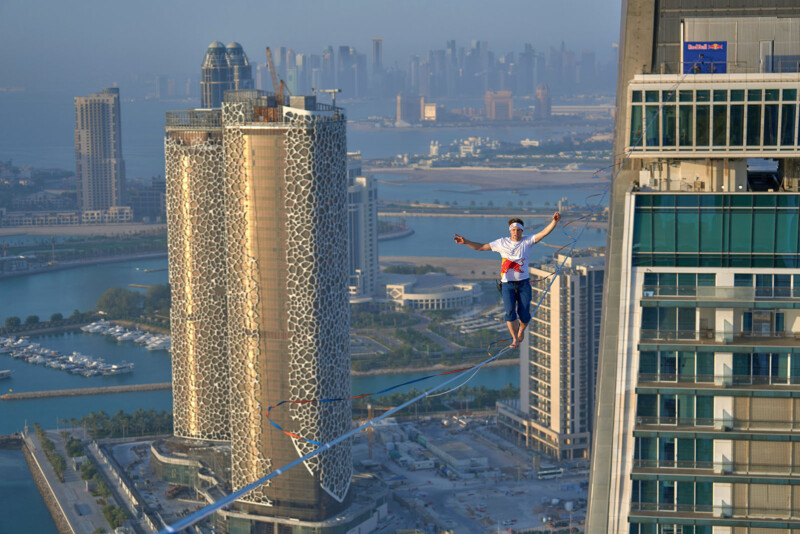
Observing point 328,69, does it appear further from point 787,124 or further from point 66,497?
point 787,124

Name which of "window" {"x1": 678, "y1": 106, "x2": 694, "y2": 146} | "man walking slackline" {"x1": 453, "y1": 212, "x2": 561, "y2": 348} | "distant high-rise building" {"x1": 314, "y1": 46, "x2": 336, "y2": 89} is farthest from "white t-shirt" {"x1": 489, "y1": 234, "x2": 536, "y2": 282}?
"distant high-rise building" {"x1": 314, "y1": 46, "x2": 336, "y2": 89}

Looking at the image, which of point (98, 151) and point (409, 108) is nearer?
point (98, 151)

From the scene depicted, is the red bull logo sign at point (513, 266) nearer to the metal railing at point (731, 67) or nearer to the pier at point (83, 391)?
the metal railing at point (731, 67)

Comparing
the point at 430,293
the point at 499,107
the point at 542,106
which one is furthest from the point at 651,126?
the point at 499,107

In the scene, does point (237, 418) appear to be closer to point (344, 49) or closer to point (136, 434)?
point (136, 434)

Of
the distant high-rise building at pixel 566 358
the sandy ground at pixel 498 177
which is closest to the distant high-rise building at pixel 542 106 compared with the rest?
the sandy ground at pixel 498 177

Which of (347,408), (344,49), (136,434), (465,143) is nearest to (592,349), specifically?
(347,408)

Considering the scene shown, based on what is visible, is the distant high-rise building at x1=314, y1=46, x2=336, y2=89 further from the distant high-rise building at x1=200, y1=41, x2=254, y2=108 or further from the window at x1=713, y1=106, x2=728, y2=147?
the window at x1=713, y1=106, x2=728, y2=147
